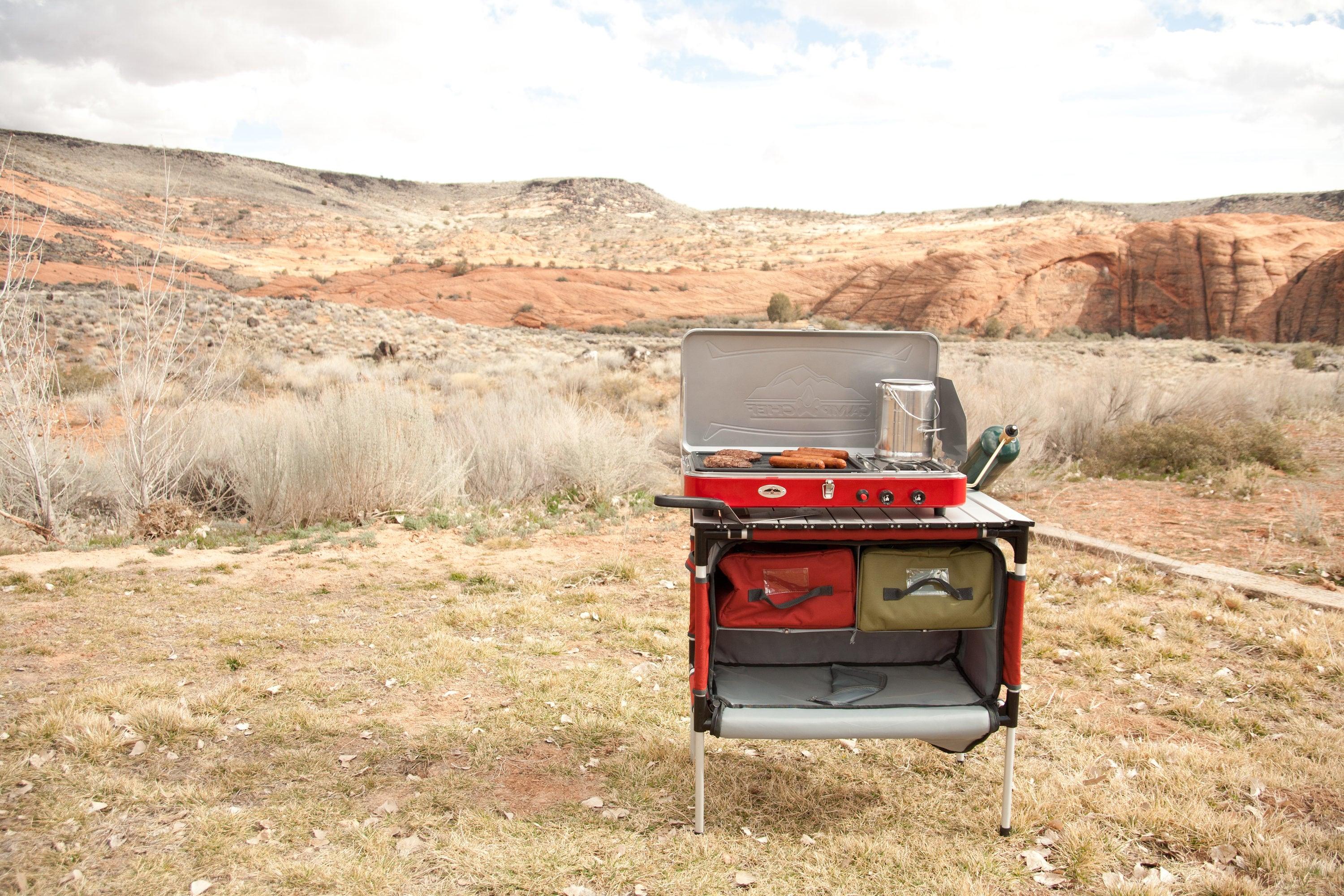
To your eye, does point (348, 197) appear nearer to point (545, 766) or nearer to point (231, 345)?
point (231, 345)

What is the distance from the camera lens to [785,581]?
9.55ft

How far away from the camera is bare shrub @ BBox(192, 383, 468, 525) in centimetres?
766

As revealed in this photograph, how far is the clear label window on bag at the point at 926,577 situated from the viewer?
287 centimetres

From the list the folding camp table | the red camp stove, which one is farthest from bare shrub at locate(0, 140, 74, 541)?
the red camp stove

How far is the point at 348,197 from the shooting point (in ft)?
234

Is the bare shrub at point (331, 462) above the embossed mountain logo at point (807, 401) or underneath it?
underneath

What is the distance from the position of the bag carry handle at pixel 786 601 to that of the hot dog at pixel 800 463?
0.41 m

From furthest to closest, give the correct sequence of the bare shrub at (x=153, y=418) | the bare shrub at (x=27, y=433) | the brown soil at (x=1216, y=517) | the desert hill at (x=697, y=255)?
the desert hill at (x=697, y=255)
the bare shrub at (x=153, y=418)
the bare shrub at (x=27, y=433)
the brown soil at (x=1216, y=517)

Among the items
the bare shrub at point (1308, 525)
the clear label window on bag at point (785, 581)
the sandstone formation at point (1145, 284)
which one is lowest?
the bare shrub at point (1308, 525)

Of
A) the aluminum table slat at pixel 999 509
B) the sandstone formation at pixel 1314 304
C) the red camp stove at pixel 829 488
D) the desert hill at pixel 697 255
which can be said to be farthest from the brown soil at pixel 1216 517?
the sandstone formation at pixel 1314 304

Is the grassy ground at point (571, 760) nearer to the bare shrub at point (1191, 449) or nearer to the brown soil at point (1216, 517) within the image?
the brown soil at point (1216, 517)

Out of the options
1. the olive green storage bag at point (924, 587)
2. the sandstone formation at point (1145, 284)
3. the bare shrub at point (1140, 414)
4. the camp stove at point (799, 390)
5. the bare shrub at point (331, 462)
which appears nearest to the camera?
the olive green storage bag at point (924, 587)

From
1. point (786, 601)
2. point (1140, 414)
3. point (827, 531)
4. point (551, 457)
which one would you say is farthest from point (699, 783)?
point (1140, 414)

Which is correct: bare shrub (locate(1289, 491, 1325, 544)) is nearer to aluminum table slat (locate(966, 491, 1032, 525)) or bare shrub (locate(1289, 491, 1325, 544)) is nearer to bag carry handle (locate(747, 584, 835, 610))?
aluminum table slat (locate(966, 491, 1032, 525))
